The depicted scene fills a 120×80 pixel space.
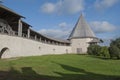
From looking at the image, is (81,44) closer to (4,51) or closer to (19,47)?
(19,47)

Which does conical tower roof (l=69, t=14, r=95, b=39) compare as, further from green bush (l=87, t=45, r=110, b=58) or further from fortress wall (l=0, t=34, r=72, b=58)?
fortress wall (l=0, t=34, r=72, b=58)

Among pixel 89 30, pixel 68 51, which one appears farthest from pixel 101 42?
pixel 68 51

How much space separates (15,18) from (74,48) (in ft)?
106

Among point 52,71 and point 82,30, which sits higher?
point 82,30

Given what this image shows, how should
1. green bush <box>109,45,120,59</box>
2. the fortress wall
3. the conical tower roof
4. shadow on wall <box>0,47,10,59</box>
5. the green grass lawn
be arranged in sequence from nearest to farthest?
the green grass lawn < the fortress wall < shadow on wall <box>0,47,10,59</box> < green bush <box>109,45,120,59</box> < the conical tower roof

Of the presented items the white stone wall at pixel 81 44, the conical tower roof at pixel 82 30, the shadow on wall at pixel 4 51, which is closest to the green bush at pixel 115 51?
the shadow on wall at pixel 4 51

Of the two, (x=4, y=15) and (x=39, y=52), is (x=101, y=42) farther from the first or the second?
(x=4, y=15)

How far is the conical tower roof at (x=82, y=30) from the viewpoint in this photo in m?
64.2

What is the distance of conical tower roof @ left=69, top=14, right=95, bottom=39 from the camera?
64250 mm

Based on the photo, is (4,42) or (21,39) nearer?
(4,42)

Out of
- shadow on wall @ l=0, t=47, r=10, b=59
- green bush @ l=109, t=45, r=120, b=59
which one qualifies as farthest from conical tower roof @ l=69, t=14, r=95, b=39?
shadow on wall @ l=0, t=47, r=10, b=59

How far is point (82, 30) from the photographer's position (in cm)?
6544

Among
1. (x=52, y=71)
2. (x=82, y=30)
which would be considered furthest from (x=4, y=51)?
(x=82, y=30)

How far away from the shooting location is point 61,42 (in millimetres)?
63562
